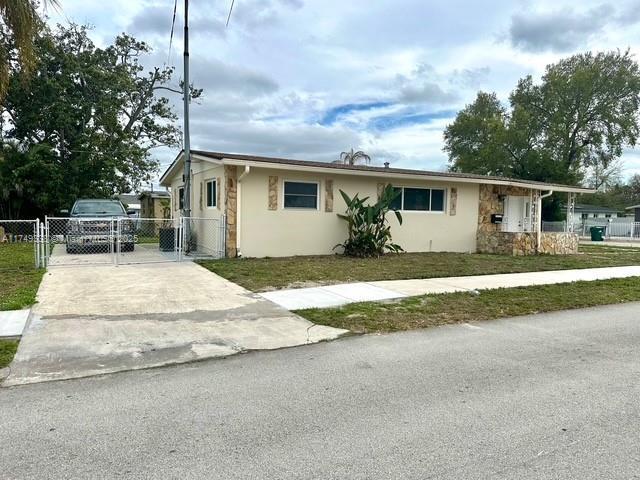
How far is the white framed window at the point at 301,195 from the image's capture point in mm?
13938

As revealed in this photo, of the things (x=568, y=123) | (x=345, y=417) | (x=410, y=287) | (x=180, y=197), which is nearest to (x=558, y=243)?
(x=410, y=287)

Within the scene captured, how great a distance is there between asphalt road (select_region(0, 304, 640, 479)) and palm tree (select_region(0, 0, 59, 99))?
17.8ft

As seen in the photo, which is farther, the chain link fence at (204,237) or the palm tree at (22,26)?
the chain link fence at (204,237)

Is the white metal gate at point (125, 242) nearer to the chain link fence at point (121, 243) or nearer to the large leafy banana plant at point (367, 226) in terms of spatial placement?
the chain link fence at point (121, 243)

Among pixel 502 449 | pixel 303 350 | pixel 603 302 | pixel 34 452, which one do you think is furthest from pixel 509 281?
pixel 34 452

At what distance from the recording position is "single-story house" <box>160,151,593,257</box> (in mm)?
13305

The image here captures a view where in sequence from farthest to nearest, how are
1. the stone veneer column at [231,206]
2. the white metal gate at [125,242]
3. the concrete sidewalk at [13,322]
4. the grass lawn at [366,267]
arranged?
the stone veneer column at [231,206]
the white metal gate at [125,242]
the grass lawn at [366,267]
the concrete sidewalk at [13,322]

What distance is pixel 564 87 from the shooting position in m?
38.7

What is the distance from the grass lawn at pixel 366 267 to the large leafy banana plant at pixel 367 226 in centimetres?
52

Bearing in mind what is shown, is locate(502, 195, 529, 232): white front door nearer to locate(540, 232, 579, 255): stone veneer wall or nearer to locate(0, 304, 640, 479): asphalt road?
locate(540, 232, 579, 255): stone veneer wall

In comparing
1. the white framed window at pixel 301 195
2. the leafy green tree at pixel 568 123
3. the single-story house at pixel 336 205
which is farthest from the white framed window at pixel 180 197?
the leafy green tree at pixel 568 123

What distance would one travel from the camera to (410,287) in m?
9.05

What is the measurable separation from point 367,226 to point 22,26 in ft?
31.4

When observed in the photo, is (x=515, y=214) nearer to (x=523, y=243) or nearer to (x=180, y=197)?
(x=523, y=243)
